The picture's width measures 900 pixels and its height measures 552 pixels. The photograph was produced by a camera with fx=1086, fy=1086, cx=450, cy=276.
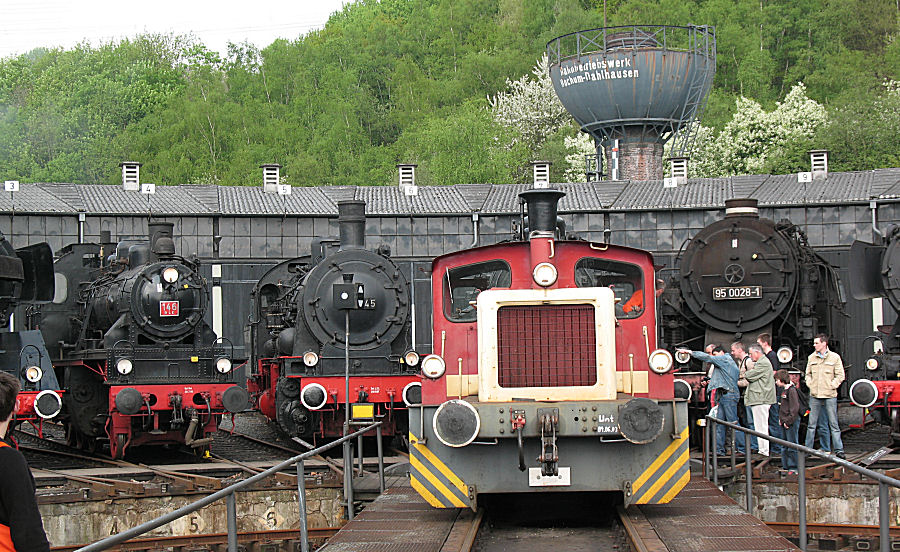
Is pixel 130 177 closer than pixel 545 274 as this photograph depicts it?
No

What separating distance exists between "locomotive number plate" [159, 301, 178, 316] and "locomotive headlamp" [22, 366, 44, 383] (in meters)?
2.03

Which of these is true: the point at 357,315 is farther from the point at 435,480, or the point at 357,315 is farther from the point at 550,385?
the point at 550,385

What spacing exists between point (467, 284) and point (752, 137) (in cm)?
4427

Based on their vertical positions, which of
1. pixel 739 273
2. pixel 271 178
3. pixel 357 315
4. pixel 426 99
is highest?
pixel 426 99

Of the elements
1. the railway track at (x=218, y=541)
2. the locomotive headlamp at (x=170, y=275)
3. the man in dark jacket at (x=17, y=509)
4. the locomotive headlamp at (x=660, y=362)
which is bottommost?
the railway track at (x=218, y=541)

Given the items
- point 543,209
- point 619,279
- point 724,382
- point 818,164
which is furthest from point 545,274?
point 818,164

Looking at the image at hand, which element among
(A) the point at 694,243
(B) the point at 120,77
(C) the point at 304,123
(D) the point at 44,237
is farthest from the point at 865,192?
(B) the point at 120,77

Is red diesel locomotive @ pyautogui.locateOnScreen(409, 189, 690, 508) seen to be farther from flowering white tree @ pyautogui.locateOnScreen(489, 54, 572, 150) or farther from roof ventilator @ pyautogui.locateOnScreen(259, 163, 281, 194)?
flowering white tree @ pyautogui.locateOnScreen(489, 54, 572, 150)

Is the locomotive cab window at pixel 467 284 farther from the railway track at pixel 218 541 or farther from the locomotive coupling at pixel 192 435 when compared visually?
the locomotive coupling at pixel 192 435

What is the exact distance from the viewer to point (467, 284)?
10438 mm

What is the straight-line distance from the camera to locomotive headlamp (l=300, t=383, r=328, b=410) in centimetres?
1680

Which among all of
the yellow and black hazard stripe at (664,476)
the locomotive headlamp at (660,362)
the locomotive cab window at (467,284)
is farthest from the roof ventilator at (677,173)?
the yellow and black hazard stripe at (664,476)

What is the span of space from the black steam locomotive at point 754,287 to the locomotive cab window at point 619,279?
284 inches

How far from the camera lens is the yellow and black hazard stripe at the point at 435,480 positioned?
9.83 metres
